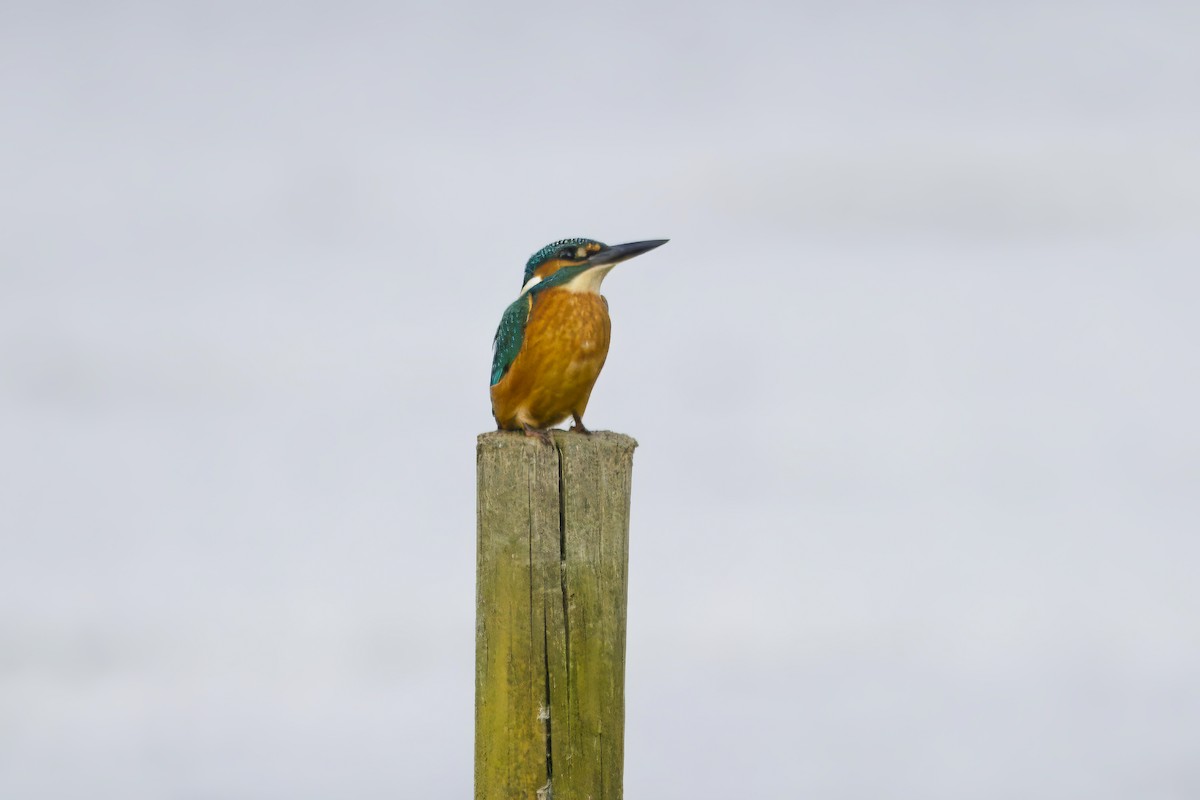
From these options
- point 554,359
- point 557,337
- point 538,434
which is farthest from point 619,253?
point 538,434

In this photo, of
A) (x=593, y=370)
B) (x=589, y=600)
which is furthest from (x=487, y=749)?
(x=593, y=370)

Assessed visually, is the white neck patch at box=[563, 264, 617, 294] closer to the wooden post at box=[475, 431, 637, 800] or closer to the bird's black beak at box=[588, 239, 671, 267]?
the bird's black beak at box=[588, 239, 671, 267]

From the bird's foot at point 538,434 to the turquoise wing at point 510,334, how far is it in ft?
1.32

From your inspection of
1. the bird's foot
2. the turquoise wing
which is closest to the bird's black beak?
the turquoise wing

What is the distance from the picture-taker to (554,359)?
6.86m

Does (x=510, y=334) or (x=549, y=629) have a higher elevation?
(x=510, y=334)

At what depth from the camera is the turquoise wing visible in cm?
697

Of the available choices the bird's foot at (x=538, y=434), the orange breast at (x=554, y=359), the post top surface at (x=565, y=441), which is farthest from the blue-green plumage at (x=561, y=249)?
the post top surface at (x=565, y=441)

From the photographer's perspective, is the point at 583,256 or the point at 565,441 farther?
the point at 583,256

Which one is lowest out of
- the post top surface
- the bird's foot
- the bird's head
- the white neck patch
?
the post top surface

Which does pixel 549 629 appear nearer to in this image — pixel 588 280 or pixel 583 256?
pixel 588 280

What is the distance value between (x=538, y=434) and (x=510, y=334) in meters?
0.83

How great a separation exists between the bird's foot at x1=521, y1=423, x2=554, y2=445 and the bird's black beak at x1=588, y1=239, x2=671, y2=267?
1.01 metres

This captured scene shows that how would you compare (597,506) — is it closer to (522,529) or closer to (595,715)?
(522,529)
